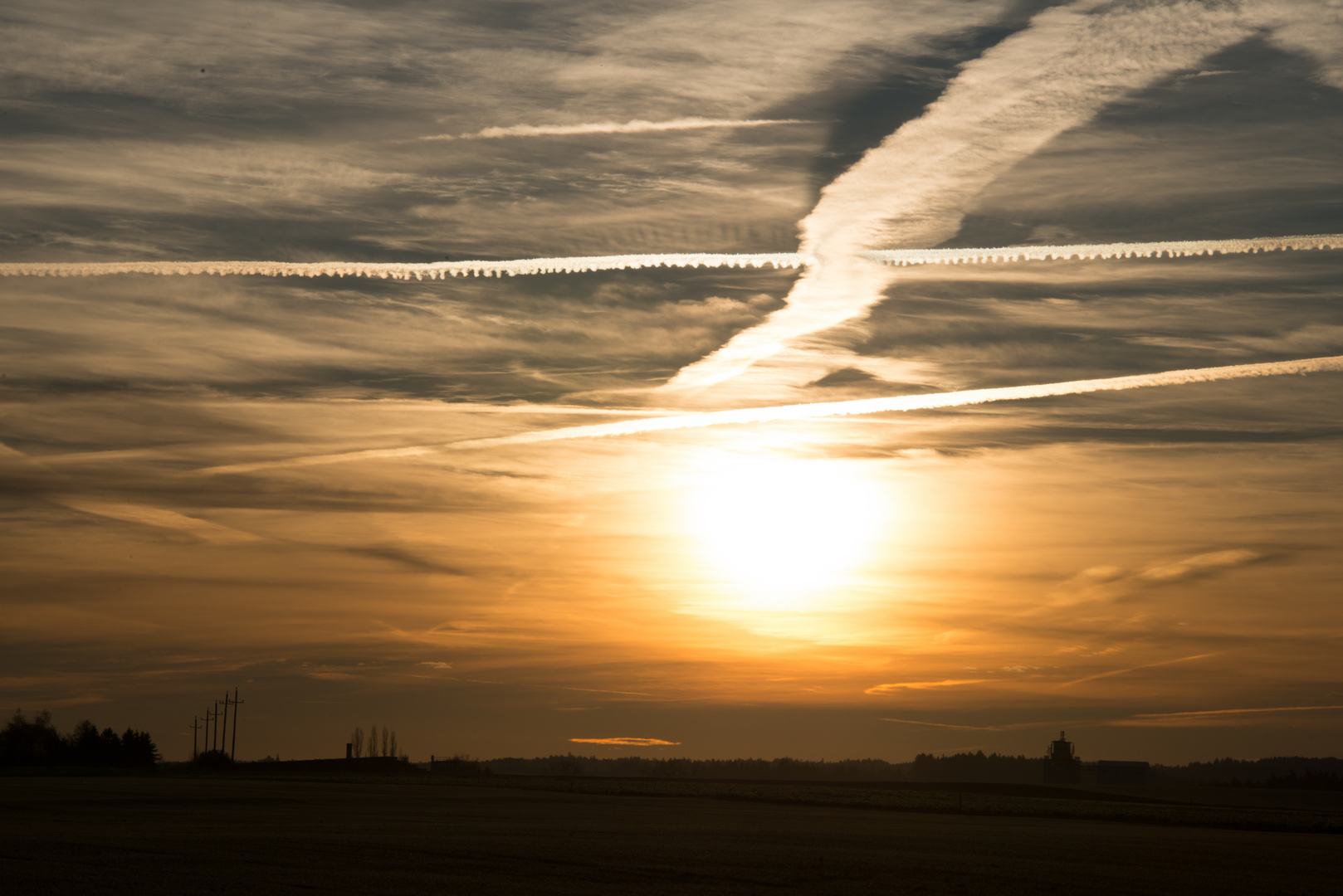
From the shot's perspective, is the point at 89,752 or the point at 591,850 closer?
the point at 591,850

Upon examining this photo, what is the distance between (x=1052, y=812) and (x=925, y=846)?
49387mm

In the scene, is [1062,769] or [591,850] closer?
[591,850]

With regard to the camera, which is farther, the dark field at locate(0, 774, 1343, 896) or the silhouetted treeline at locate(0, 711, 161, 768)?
the silhouetted treeline at locate(0, 711, 161, 768)

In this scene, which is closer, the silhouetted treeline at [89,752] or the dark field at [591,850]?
the dark field at [591,850]

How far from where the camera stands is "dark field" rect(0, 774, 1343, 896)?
1069 inches

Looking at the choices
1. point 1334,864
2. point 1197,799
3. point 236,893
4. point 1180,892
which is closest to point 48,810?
point 236,893

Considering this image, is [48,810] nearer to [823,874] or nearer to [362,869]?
[362,869]

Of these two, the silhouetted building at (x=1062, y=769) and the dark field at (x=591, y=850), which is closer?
the dark field at (x=591, y=850)

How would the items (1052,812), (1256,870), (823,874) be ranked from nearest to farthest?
1. (823,874)
2. (1256,870)
3. (1052,812)

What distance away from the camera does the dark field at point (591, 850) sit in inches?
1069

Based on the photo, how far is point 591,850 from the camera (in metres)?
36.6

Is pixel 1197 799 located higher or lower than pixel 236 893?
lower

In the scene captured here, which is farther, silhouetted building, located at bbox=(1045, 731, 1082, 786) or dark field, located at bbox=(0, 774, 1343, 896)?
silhouetted building, located at bbox=(1045, 731, 1082, 786)

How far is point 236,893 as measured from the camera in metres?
23.4
